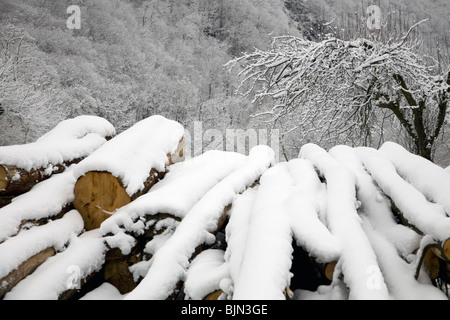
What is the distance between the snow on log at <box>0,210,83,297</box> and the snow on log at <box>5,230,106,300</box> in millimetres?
37

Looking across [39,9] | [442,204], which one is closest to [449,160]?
[442,204]

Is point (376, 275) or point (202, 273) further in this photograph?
point (202, 273)

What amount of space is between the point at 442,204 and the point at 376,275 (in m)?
0.59

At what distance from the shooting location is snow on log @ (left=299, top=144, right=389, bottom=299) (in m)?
1.03

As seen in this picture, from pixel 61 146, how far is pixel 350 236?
232 cm

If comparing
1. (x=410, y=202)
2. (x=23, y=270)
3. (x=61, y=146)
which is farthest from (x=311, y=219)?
(x=61, y=146)

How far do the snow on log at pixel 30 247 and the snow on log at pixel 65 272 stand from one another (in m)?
0.04

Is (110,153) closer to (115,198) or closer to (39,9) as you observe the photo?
(115,198)

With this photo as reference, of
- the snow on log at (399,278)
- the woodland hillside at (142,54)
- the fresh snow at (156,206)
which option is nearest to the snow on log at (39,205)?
the fresh snow at (156,206)

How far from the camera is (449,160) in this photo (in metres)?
10.3

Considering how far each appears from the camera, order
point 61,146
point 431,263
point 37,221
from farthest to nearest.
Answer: point 61,146
point 37,221
point 431,263

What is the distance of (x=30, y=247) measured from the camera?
1553 millimetres

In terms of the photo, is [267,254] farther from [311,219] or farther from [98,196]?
[98,196]

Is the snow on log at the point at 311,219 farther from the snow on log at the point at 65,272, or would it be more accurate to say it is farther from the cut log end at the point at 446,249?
the snow on log at the point at 65,272
